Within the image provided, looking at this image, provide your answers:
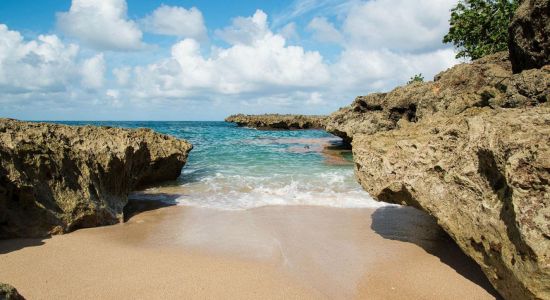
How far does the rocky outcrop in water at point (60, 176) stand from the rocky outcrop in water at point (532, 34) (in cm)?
824

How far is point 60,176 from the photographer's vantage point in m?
6.46

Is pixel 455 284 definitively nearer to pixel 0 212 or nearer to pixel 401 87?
pixel 0 212

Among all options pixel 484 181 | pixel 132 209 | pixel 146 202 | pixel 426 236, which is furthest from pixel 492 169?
pixel 146 202

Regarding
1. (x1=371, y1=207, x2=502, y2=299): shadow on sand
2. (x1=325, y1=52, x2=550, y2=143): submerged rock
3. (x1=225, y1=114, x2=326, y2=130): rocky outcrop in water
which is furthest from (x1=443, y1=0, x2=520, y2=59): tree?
(x1=225, y1=114, x2=326, y2=130): rocky outcrop in water

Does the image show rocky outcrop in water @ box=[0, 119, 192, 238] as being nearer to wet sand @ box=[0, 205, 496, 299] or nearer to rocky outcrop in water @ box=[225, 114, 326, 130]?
wet sand @ box=[0, 205, 496, 299]

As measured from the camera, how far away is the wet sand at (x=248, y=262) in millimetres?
4172

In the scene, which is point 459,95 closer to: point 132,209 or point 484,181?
point 484,181

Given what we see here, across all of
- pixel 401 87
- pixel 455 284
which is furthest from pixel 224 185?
pixel 401 87

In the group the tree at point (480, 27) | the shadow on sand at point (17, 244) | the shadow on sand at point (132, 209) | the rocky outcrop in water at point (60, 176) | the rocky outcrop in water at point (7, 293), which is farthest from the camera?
the tree at point (480, 27)

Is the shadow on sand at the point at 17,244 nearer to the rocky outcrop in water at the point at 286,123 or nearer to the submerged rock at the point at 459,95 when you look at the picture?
the submerged rock at the point at 459,95

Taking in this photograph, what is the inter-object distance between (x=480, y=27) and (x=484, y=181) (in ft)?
65.7

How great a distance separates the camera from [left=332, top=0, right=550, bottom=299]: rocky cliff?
3166 millimetres

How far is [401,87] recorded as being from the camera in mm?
19375

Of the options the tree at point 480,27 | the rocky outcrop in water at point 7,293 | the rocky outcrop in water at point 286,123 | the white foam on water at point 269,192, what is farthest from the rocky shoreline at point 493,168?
the rocky outcrop in water at point 286,123
